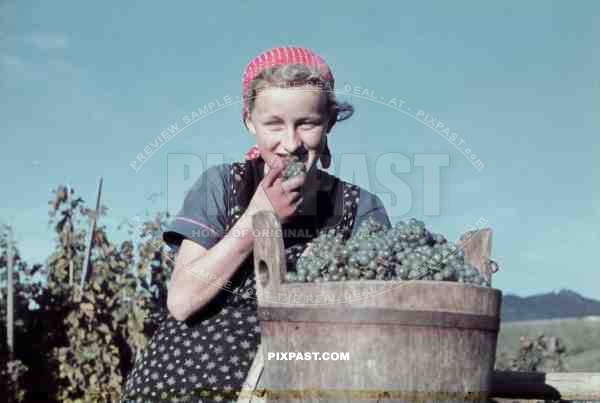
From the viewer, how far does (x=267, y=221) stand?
1.97m

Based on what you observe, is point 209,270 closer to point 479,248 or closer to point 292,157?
point 292,157

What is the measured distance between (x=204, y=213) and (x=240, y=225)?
0.29 m

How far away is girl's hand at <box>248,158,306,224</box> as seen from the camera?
2090mm

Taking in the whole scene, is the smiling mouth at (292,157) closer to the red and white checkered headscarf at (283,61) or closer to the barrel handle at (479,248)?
the red and white checkered headscarf at (283,61)

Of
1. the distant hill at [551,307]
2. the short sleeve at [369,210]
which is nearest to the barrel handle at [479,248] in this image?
the short sleeve at [369,210]

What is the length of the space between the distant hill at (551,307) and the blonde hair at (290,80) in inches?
219

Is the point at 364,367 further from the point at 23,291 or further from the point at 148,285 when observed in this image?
the point at 23,291

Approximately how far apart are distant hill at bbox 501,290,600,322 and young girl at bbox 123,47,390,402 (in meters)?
5.52

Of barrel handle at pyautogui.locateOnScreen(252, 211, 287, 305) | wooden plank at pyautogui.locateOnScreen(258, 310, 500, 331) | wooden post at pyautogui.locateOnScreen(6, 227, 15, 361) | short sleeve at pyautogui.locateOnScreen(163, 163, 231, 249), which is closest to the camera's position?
wooden plank at pyautogui.locateOnScreen(258, 310, 500, 331)

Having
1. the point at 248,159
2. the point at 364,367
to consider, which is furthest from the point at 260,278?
the point at 248,159

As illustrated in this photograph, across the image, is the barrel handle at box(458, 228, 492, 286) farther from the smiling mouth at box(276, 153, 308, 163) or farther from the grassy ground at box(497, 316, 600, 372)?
the grassy ground at box(497, 316, 600, 372)

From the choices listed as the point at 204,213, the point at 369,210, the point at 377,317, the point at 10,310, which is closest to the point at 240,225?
the point at 204,213

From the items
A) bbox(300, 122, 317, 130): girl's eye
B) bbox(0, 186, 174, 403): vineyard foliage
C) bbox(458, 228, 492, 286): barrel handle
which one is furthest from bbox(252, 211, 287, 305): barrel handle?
bbox(0, 186, 174, 403): vineyard foliage

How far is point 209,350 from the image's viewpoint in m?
2.24
